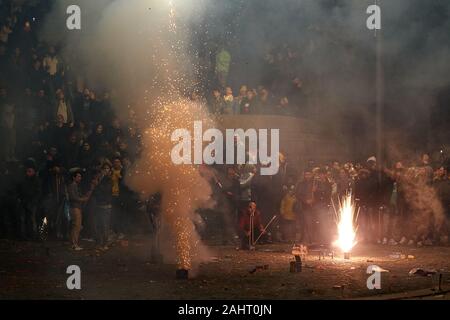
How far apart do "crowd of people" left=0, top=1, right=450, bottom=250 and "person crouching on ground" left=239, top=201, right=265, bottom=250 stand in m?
0.02

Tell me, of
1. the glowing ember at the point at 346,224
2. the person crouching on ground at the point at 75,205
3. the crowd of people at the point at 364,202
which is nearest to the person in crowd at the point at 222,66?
the crowd of people at the point at 364,202

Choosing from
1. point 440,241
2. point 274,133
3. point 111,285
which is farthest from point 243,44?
point 111,285

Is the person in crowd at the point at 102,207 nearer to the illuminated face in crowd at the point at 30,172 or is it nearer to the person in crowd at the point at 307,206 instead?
the illuminated face in crowd at the point at 30,172

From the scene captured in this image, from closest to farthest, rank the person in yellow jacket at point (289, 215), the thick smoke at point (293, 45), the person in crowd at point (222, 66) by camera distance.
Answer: the thick smoke at point (293, 45)
the person in yellow jacket at point (289, 215)
the person in crowd at point (222, 66)

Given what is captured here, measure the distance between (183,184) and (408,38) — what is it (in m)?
5.08

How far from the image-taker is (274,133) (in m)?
17.6

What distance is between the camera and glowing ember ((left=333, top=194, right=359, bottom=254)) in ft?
42.9

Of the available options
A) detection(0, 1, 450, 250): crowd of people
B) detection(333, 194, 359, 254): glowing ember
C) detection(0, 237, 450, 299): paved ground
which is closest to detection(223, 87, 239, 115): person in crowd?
detection(0, 1, 450, 250): crowd of people

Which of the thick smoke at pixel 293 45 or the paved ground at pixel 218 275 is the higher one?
the thick smoke at pixel 293 45

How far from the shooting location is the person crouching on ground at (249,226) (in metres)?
13.6

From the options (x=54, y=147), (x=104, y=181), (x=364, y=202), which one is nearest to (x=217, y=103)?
(x=54, y=147)

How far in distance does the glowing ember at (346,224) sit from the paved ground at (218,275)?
24 cm
